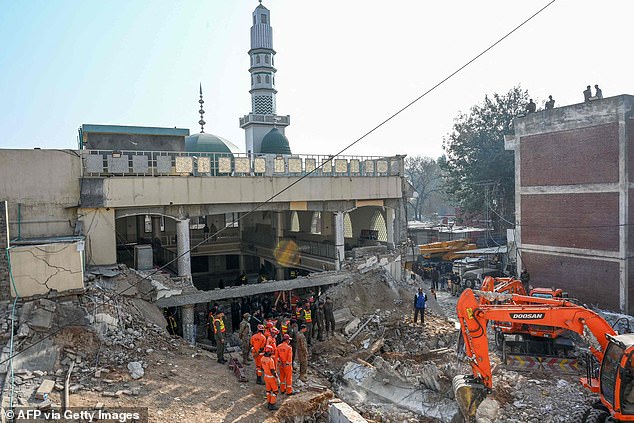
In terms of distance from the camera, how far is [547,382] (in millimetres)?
10992

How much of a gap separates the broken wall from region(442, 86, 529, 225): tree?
25.5m

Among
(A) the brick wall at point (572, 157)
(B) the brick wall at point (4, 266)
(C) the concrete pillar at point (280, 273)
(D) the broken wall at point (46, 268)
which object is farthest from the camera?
(C) the concrete pillar at point (280, 273)

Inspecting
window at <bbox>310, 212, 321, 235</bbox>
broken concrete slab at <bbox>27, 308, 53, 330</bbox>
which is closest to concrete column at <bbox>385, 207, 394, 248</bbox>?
window at <bbox>310, 212, 321, 235</bbox>

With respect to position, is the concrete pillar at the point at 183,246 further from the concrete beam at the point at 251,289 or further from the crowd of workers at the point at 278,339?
the crowd of workers at the point at 278,339

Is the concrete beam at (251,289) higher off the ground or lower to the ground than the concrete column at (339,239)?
lower

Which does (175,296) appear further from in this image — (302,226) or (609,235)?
(609,235)

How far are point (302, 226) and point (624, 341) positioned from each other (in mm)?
19148

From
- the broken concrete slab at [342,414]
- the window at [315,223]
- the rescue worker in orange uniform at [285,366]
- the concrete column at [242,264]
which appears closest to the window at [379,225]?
the window at [315,223]

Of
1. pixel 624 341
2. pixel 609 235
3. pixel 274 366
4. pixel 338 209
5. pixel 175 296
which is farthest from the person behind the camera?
pixel 338 209

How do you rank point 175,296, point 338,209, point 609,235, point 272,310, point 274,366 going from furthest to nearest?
1. point 338,209
2. point 609,235
3. point 272,310
4. point 175,296
5. point 274,366

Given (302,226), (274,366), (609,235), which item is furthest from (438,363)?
(302,226)

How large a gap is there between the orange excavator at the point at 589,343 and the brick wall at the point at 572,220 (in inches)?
405

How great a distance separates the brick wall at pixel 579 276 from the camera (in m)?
18.4

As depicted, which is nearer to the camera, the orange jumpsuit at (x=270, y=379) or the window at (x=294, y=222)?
the orange jumpsuit at (x=270, y=379)
